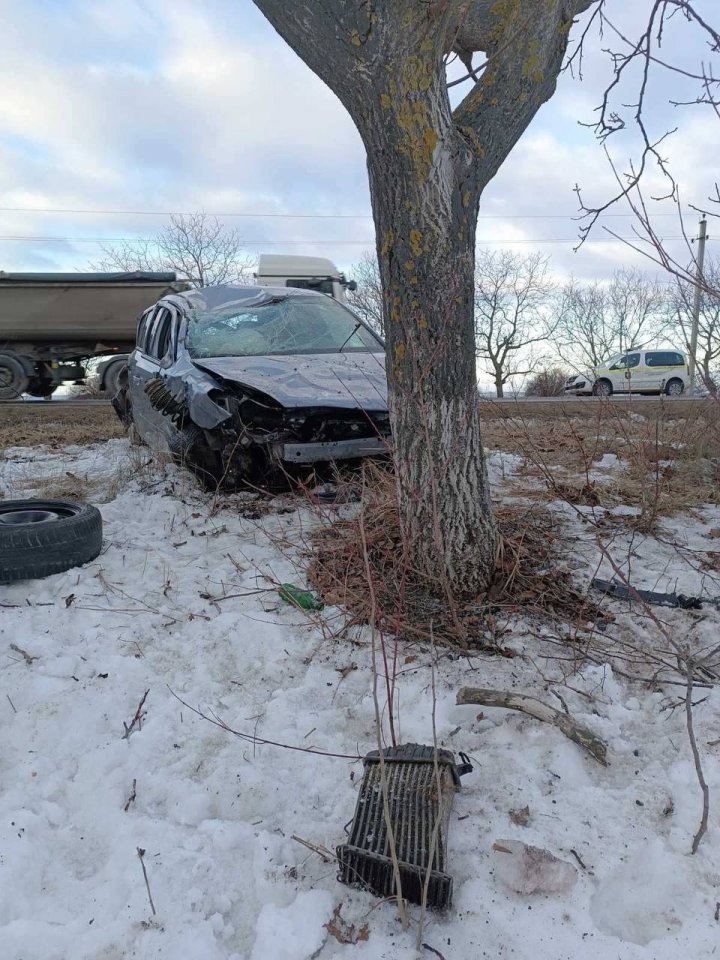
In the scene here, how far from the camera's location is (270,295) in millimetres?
6195

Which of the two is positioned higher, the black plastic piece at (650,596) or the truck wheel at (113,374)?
the truck wheel at (113,374)

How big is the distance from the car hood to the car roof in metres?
1.14

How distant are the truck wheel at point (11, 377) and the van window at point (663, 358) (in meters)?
20.0

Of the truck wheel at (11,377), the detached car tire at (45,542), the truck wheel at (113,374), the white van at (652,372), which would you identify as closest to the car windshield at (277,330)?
the detached car tire at (45,542)

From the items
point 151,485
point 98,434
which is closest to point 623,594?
point 151,485

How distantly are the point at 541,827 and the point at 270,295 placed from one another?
5327 millimetres

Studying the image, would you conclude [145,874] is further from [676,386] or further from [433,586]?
[676,386]

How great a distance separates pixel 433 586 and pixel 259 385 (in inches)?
82.5

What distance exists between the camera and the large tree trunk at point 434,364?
112 inches

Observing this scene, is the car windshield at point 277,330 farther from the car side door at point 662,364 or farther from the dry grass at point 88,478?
the car side door at point 662,364

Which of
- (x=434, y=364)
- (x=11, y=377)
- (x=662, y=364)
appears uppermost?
(x=662, y=364)

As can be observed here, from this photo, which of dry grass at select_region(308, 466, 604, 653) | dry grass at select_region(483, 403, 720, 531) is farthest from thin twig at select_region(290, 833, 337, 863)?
dry grass at select_region(483, 403, 720, 531)

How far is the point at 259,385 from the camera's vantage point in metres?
4.52

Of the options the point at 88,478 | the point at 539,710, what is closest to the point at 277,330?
the point at 88,478
